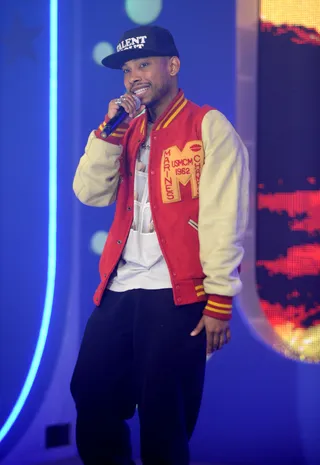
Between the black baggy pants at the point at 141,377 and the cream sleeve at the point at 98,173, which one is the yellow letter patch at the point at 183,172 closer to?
the cream sleeve at the point at 98,173

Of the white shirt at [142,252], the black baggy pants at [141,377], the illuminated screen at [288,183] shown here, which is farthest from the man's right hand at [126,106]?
the illuminated screen at [288,183]

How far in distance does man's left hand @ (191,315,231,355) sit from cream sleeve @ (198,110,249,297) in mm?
72

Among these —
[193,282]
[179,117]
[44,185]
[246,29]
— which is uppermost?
[246,29]

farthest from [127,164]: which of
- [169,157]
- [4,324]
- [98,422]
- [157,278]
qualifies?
[4,324]

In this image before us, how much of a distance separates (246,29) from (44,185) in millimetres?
1008

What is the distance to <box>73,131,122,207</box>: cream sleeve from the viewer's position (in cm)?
179

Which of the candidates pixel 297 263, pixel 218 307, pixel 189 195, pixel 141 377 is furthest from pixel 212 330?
pixel 297 263

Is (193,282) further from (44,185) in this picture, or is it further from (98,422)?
(44,185)

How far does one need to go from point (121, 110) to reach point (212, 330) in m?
0.62

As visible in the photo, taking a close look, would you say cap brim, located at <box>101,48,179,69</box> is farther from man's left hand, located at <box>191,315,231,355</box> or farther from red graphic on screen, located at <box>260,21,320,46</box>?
red graphic on screen, located at <box>260,21,320,46</box>

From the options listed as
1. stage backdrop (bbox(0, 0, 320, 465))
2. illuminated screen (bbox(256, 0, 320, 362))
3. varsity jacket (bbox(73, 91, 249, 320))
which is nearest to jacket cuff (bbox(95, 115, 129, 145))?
varsity jacket (bbox(73, 91, 249, 320))

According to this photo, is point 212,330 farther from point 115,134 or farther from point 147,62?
point 147,62

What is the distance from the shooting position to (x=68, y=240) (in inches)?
98.2

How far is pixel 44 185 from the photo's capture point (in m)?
2.45
